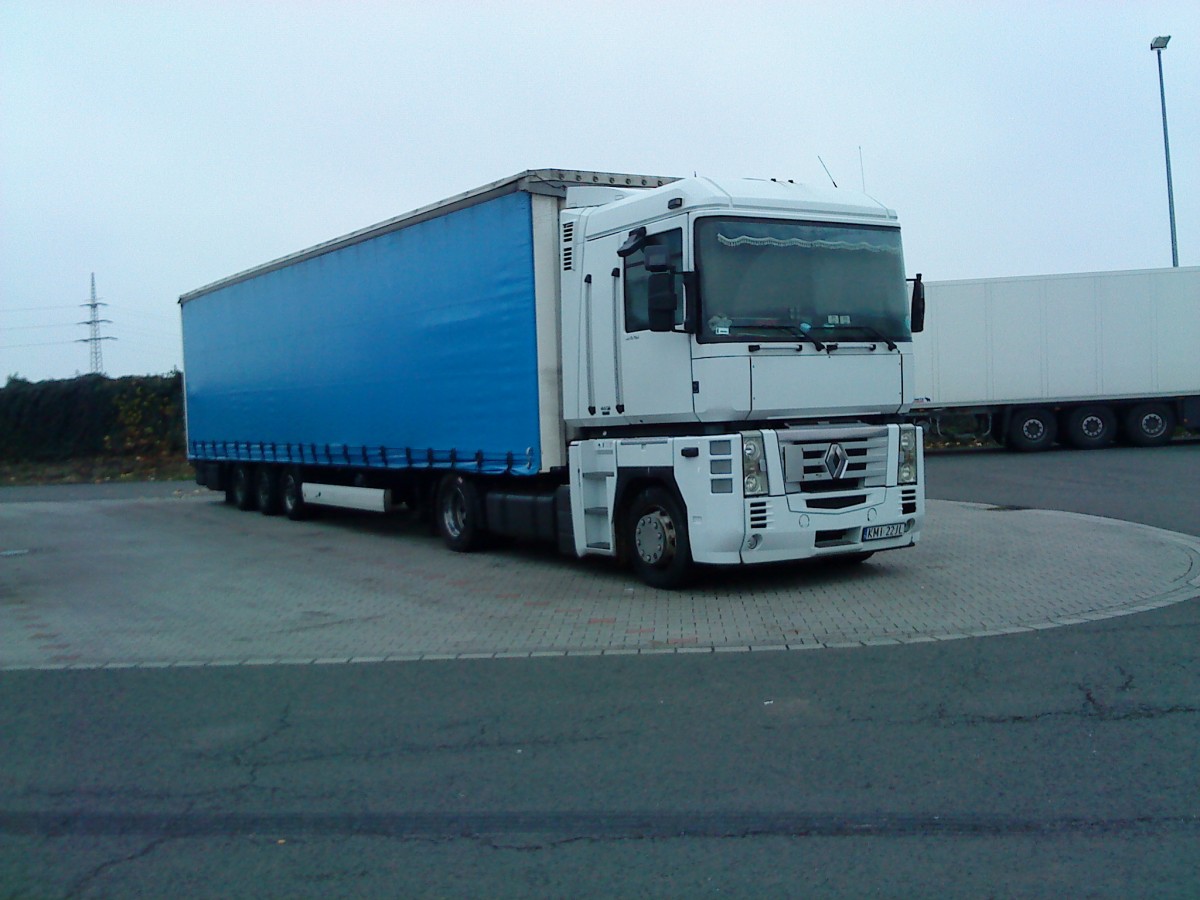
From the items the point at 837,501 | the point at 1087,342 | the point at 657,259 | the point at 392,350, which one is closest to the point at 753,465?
the point at 837,501

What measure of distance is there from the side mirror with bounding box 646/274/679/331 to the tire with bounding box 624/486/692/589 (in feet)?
5.18

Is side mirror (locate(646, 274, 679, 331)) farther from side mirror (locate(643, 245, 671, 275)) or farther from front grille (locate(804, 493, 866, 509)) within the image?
front grille (locate(804, 493, 866, 509))

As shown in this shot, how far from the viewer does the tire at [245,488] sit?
22.0 m

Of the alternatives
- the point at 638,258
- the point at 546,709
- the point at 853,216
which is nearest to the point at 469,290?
the point at 638,258

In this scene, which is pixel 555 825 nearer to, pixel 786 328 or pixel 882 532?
pixel 786 328

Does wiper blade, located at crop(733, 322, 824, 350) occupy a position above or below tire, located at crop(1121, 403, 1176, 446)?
above

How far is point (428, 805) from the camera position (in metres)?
5.34

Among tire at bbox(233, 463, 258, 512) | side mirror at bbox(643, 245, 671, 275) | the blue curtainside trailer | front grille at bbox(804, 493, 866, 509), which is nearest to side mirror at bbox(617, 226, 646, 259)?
side mirror at bbox(643, 245, 671, 275)

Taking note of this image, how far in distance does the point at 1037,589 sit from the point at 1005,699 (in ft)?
12.3

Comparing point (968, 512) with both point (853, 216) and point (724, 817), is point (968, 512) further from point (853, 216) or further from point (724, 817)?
point (724, 817)

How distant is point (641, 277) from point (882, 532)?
3182mm

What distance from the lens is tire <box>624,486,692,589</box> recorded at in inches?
412

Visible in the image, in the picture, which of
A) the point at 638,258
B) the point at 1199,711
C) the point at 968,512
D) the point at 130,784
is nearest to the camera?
the point at 130,784

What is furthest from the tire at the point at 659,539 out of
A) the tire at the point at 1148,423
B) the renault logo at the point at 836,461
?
the tire at the point at 1148,423
